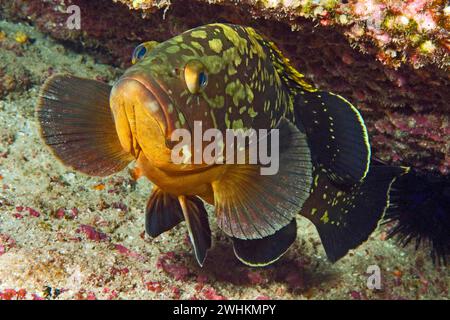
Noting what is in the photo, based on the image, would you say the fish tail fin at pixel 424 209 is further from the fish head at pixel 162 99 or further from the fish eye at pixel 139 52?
the fish eye at pixel 139 52

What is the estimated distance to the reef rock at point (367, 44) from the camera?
9.38 feet

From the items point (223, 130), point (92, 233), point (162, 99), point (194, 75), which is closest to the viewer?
point (162, 99)

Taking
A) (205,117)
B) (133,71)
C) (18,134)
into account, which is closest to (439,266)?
(205,117)

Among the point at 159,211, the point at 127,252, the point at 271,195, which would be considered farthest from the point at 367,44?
the point at 127,252

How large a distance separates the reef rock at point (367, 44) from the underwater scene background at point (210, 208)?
0.01 meters

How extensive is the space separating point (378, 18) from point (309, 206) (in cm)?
165

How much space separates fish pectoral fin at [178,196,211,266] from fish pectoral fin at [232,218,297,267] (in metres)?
0.38

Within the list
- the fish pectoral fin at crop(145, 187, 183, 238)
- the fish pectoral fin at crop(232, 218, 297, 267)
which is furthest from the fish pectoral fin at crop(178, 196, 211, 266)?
the fish pectoral fin at crop(232, 218, 297, 267)

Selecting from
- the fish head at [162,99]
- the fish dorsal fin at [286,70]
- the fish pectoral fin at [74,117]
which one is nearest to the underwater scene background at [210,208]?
the fish pectoral fin at [74,117]

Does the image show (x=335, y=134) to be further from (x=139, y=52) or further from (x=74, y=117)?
(x=74, y=117)

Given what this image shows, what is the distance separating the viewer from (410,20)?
2793 mm

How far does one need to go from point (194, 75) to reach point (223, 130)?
0.42 metres

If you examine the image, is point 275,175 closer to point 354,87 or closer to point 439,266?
point 354,87

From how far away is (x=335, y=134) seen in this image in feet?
10.8
